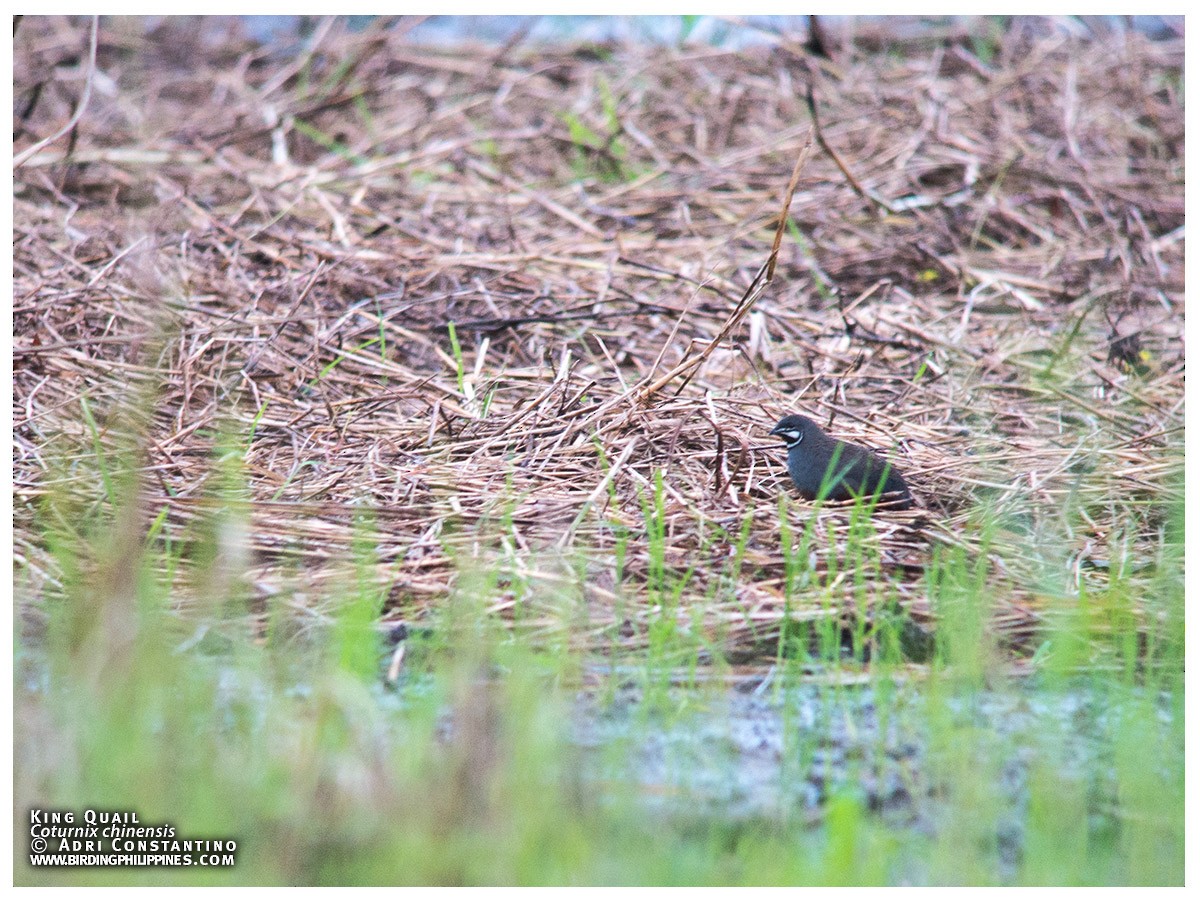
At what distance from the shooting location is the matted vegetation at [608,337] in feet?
11.0

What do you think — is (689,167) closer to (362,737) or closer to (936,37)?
(936,37)

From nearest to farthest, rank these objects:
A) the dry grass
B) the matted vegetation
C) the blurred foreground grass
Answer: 1. the blurred foreground grass
2. the matted vegetation
3. the dry grass

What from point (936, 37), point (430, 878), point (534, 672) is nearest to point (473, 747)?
point (430, 878)

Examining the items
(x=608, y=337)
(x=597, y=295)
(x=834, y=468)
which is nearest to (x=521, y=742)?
(x=834, y=468)

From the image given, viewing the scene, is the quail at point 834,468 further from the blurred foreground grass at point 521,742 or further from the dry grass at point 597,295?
the blurred foreground grass at point 521,742

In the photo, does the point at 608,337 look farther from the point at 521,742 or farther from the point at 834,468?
the point at 521,742

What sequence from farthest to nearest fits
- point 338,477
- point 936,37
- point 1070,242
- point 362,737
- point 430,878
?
point 936,37 < point 1070,242 < point 338,477 < point 362,737 < point 430,878

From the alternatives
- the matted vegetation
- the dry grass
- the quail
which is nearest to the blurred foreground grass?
the matted vegetation

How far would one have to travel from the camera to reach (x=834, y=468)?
12.4 ft

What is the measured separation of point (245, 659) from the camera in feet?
9.75

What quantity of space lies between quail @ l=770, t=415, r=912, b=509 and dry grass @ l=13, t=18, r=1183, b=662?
77 millimetres

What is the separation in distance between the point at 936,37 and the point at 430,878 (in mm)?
6863

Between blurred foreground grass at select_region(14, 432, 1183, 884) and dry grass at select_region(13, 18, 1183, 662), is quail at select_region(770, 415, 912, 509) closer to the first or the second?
dry grass at select_region(13, 18, 1183, 662)

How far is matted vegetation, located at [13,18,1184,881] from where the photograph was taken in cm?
335
